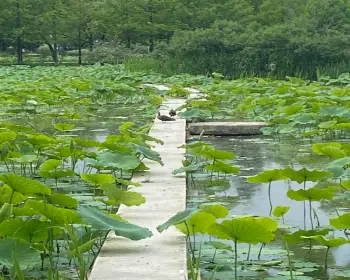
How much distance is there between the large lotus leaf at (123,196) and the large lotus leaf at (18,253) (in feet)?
1.96

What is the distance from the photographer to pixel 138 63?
17.3 metres

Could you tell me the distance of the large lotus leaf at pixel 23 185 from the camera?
6.82 feet

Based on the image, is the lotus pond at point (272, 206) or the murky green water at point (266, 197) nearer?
the lotus pond at point (272, 206)

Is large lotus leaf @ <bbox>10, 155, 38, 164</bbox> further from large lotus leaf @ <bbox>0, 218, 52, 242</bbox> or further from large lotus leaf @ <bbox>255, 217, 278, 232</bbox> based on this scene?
large lotus leaf @ <bbox>255, 217, 278, 232</bbox>

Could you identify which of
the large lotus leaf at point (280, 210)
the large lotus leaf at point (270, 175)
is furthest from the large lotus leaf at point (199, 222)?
the large lotus leaf at point (270, 175)

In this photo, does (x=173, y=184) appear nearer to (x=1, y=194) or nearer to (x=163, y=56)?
(x=1, y=194)

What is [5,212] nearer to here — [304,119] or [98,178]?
[98,178]

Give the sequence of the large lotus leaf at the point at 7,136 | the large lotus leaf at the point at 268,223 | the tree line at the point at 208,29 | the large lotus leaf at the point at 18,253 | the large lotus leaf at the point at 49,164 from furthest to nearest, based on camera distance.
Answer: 1. the tree line at the point at 208,29
2. the large lotus leaf at the point at 7,136
3. the large lotus leaf at the point at 49,164
4. the large lotus leaf at the point at 268,223
5. the large lotus leaf at the point at 18,253

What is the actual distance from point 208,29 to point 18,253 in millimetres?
14620

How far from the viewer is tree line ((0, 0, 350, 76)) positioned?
14234 millimetres

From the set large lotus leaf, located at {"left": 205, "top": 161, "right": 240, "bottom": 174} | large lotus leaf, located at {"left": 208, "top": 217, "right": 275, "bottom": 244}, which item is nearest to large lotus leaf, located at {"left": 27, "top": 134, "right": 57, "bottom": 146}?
large lotus leaf, located at {"left": 205, "top": 161, "right": 240, "bottom": 174}

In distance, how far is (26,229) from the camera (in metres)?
1.89

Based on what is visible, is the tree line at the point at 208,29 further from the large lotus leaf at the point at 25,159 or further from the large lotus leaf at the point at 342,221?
the large lotus leaf at the point at 342,221

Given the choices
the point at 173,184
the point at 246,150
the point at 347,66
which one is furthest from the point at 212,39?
the point at 173,184
